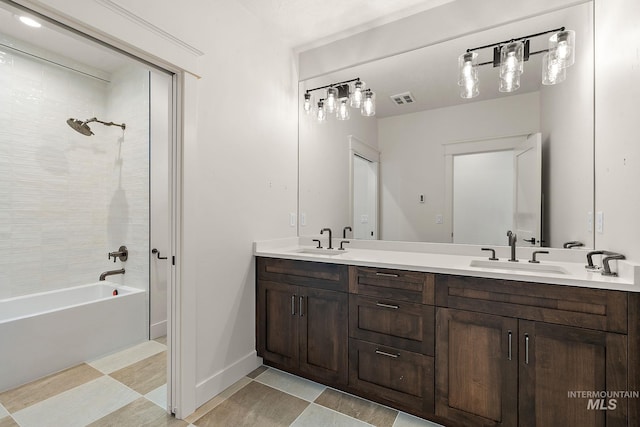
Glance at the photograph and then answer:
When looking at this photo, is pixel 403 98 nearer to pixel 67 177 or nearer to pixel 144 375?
pixel 144 375

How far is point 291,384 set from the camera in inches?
78.2

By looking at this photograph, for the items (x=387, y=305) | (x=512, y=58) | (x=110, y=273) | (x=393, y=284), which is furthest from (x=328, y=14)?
(x=110, y=273)

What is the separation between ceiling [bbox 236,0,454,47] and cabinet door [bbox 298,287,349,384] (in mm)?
2016

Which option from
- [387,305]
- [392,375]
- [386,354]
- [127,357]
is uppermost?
[387,305]

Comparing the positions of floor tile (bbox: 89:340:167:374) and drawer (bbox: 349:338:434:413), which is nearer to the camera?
drawer (bbox: 349:338:434:413)

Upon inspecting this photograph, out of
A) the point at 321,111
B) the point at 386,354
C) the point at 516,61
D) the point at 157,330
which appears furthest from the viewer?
the point at 157,330

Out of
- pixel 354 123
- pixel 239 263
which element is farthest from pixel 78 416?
pixel 354 123

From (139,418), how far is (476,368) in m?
1.86

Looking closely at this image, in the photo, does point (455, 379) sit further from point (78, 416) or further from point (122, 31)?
point (122, 31)

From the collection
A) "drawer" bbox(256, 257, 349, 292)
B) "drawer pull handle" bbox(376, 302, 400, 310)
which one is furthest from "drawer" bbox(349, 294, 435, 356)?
"drawer" bbox(256, 257, 349, 292)

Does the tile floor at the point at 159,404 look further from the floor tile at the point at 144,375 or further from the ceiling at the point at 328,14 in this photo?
the ceiling at the point at 328,14

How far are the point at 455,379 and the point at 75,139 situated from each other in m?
3.76

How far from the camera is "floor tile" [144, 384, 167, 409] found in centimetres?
178

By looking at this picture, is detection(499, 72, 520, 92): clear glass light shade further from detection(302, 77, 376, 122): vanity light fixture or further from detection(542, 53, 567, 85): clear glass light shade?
detection(302, 77, 376, 122): vanity light fixture
